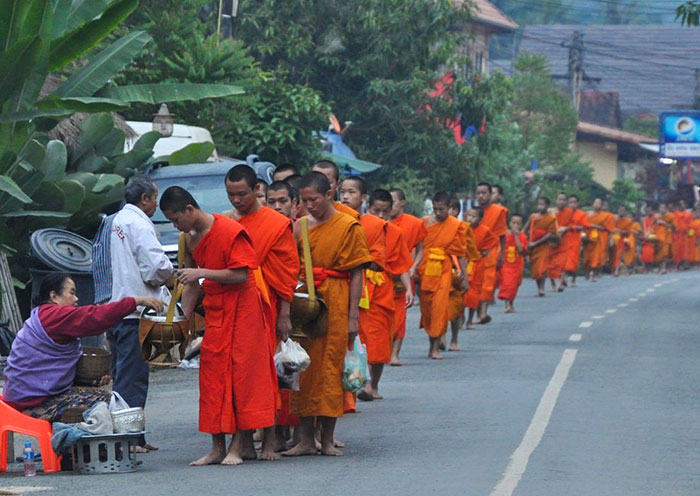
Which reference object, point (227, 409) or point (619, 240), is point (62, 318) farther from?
point (619, 240)

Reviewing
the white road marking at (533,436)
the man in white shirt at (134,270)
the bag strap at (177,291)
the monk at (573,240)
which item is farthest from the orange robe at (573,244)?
the bag strap at (177,291)

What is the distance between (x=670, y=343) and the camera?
20.5m

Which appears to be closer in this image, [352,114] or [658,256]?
[352,114]

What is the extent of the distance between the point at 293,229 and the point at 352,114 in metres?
25.7

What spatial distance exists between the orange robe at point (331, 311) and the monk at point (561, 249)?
72.5 feet

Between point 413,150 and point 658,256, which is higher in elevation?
point 413,150

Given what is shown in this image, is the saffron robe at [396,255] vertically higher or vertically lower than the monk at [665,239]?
higher

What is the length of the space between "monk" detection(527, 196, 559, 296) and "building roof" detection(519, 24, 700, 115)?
64.8 m

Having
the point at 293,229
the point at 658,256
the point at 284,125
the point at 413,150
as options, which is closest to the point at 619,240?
the point at 658,256

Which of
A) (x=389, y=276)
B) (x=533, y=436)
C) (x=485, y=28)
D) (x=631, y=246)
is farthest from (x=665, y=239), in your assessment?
(x=533, y=436)

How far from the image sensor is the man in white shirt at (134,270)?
11.1 meters

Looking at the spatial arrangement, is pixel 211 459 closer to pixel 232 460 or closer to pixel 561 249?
pixel 232 460

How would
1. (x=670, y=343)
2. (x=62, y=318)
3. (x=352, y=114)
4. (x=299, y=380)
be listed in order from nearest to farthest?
(x=62, y=318) < (x=299, y=380) < (x=670, y=343) < (x=352, y=114)

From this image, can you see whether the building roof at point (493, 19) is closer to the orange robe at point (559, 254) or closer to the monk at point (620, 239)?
the monk at point (620, 239)
